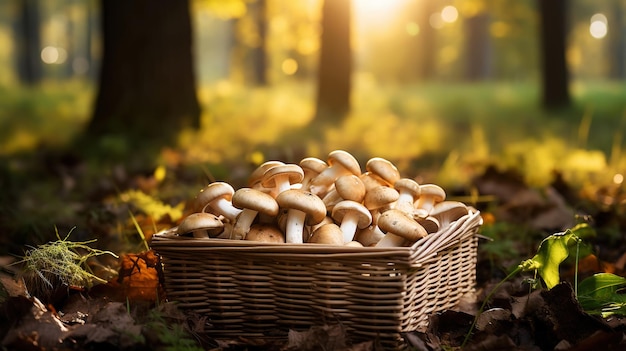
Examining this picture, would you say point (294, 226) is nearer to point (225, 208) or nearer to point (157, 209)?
point (225, 208)

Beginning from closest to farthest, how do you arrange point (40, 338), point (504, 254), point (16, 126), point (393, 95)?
point (40, 338), point (504, 254), point (16, 126), point (393, 95)

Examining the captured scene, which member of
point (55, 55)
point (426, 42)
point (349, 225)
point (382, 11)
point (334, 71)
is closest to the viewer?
point (349, 225)

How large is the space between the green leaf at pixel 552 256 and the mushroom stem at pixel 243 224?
3.08ft

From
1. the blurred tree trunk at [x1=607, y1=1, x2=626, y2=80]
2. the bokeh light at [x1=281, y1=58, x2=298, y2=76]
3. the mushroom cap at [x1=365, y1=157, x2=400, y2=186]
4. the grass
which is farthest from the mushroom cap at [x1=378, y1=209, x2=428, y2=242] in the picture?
the blurred tree trunk at [x1=607, y1=1, x2=626, y2=80]

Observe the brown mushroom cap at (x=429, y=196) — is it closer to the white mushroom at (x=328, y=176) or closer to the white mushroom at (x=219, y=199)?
the white mushroom at (x=328, y=176)

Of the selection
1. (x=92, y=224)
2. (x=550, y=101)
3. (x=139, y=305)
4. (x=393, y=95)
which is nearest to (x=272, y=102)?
(x=393, y=95)

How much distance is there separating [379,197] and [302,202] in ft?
1.07

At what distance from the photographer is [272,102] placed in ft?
40.1

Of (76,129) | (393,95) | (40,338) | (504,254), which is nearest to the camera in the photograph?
(40,338)

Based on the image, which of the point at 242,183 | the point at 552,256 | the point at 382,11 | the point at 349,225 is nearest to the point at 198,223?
the point at 349,225

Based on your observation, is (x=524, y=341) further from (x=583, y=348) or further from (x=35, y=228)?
(x=35, y=228)

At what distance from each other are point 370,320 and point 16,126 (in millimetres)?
8265

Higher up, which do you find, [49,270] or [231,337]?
[49,270]

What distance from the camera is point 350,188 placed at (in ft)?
8.78
